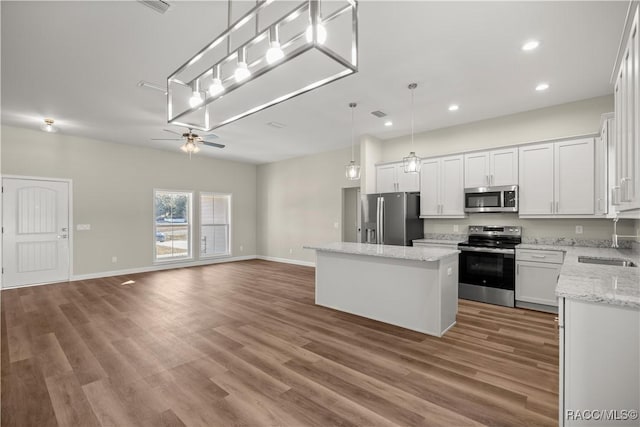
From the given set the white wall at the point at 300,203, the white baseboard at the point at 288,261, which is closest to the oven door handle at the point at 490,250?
the white wall at the point at 300,203

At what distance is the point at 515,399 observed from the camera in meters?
2.14

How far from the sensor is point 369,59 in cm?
317

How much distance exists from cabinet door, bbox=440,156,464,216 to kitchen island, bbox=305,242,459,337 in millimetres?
1680

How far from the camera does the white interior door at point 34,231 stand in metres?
5.42

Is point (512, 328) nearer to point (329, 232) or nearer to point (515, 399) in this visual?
point (515, 399)

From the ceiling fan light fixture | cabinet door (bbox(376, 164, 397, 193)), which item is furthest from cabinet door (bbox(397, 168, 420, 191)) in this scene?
the ceiling fan light fixture

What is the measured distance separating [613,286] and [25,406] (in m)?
3.97

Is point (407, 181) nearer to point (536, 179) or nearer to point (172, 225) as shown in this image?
point (536, 179)

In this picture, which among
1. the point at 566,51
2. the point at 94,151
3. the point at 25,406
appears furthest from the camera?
the point at 94,151

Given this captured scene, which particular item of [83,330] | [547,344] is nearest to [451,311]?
[547,344]

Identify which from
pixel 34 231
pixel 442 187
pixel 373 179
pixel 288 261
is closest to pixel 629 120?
pixel 442 187

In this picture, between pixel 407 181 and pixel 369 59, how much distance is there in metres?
2.96

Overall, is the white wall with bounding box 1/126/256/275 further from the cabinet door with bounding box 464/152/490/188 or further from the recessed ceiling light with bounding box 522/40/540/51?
the recessed ceiling light with bounding box 522/40/540/51

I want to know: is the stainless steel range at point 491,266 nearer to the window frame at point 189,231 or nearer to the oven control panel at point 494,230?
the oven control panel at point 494,230
